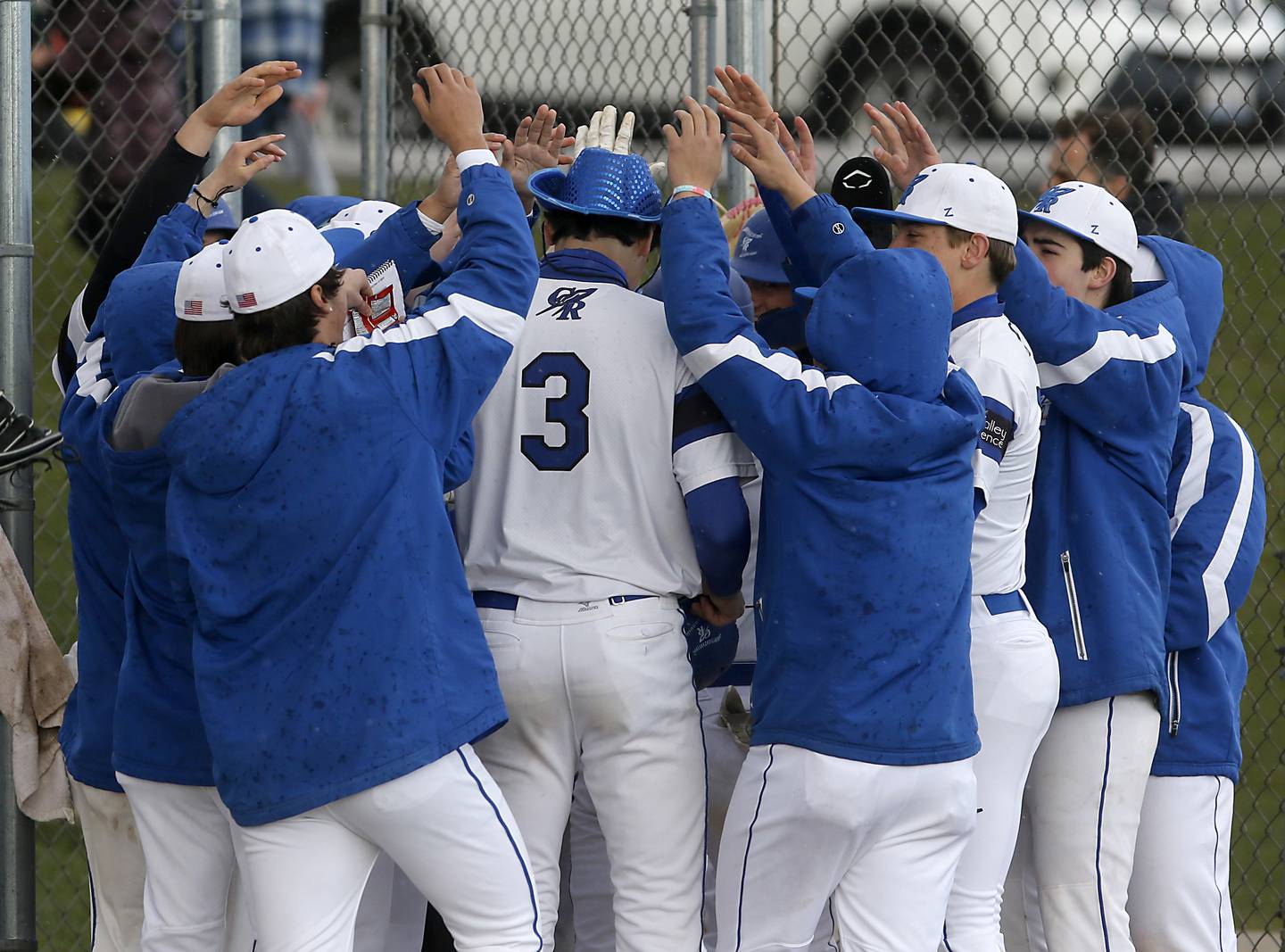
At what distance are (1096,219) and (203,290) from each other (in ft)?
6.39

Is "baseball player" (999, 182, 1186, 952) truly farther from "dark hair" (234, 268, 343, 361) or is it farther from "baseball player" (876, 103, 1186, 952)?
"dark hair" (234, 268, 343, 361)

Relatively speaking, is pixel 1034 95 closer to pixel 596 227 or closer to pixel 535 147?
pixel 535 147

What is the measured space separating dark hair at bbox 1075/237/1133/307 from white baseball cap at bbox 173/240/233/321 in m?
1.90

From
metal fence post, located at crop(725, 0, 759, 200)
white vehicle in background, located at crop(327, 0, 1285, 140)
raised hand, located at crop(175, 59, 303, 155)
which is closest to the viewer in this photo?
raised hand, located at crop(175, 59, 303, 155)

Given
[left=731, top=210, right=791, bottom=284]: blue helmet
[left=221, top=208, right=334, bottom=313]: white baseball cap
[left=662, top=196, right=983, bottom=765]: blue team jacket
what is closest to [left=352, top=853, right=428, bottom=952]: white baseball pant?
[left=662, top=196, right=983, bottom=765]: blue team jacket

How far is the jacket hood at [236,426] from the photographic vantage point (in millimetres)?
2748

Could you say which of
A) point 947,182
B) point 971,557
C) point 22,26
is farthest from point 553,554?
point 22,26

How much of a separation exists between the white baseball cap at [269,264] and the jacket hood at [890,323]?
37.0 inches

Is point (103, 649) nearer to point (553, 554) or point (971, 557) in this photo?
point (553, 554)

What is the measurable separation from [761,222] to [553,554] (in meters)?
1.11

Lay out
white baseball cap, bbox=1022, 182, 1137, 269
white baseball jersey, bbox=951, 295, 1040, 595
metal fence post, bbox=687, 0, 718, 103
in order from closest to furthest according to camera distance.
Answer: white baseball jersey, bbox=951, 295, 1040, 595 → white baseball cap, bbox=1022, 182, 1137, 269 → metal fence post, bbox=687, 0, 718, 103

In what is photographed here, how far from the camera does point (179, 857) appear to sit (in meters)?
3.16

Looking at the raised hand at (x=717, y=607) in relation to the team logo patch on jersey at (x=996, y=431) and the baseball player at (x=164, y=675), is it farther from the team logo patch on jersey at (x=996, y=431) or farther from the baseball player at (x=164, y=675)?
the baseball player at (x=164, y=675)

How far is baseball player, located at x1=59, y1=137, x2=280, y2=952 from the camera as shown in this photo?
327cm
